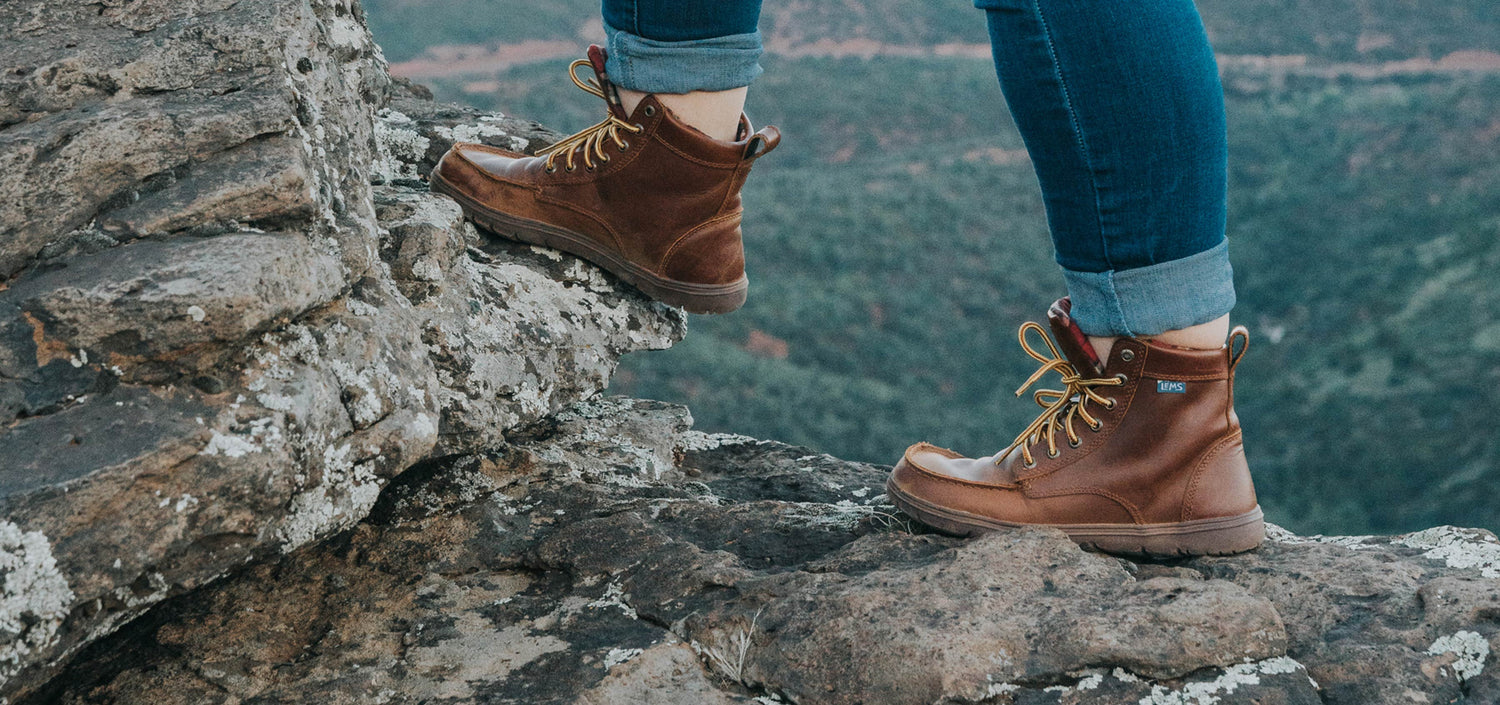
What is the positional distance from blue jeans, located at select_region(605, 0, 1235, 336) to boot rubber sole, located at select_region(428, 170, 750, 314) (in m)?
0.92

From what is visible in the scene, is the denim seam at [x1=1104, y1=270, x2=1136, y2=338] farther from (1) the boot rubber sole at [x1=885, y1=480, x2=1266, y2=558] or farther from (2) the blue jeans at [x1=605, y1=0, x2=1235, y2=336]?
(1) the boot rubber sole at [x1=885, y1=480, x2=1266, y2=558]

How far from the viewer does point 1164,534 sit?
1965mm

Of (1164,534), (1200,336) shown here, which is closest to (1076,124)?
(1200,336)

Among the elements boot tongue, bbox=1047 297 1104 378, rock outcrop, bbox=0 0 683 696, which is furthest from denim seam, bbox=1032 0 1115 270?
rock outcrop, bbox=0 0 683 696

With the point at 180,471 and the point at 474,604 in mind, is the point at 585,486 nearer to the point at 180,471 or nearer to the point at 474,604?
the point at 474,604

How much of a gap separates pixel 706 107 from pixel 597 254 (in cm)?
45

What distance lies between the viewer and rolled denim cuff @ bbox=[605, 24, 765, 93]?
2273mm

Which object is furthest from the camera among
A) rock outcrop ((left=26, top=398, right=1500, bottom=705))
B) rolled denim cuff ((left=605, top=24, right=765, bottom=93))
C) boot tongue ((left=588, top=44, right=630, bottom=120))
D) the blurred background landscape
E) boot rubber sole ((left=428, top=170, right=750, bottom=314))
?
the blurred background landscape

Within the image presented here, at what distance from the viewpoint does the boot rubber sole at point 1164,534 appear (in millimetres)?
1961

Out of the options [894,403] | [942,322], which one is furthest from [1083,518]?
[942,322]

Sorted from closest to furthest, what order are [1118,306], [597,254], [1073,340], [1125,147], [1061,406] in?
1. [1125,147]
2. [1118,306]
3. [1073,340]
4. [1061,406]
5. [597,254]

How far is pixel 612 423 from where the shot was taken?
8.89 ft

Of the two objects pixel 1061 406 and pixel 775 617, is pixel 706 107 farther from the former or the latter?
pixel 775 617

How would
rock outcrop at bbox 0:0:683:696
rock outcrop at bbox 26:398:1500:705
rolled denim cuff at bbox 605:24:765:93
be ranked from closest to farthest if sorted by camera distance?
rock outcrop at bbox 0:0:683:696 → rock outcrop at bbox 26:398:1500:705 → rolled denim cuff at bbox 605:24:765:93
